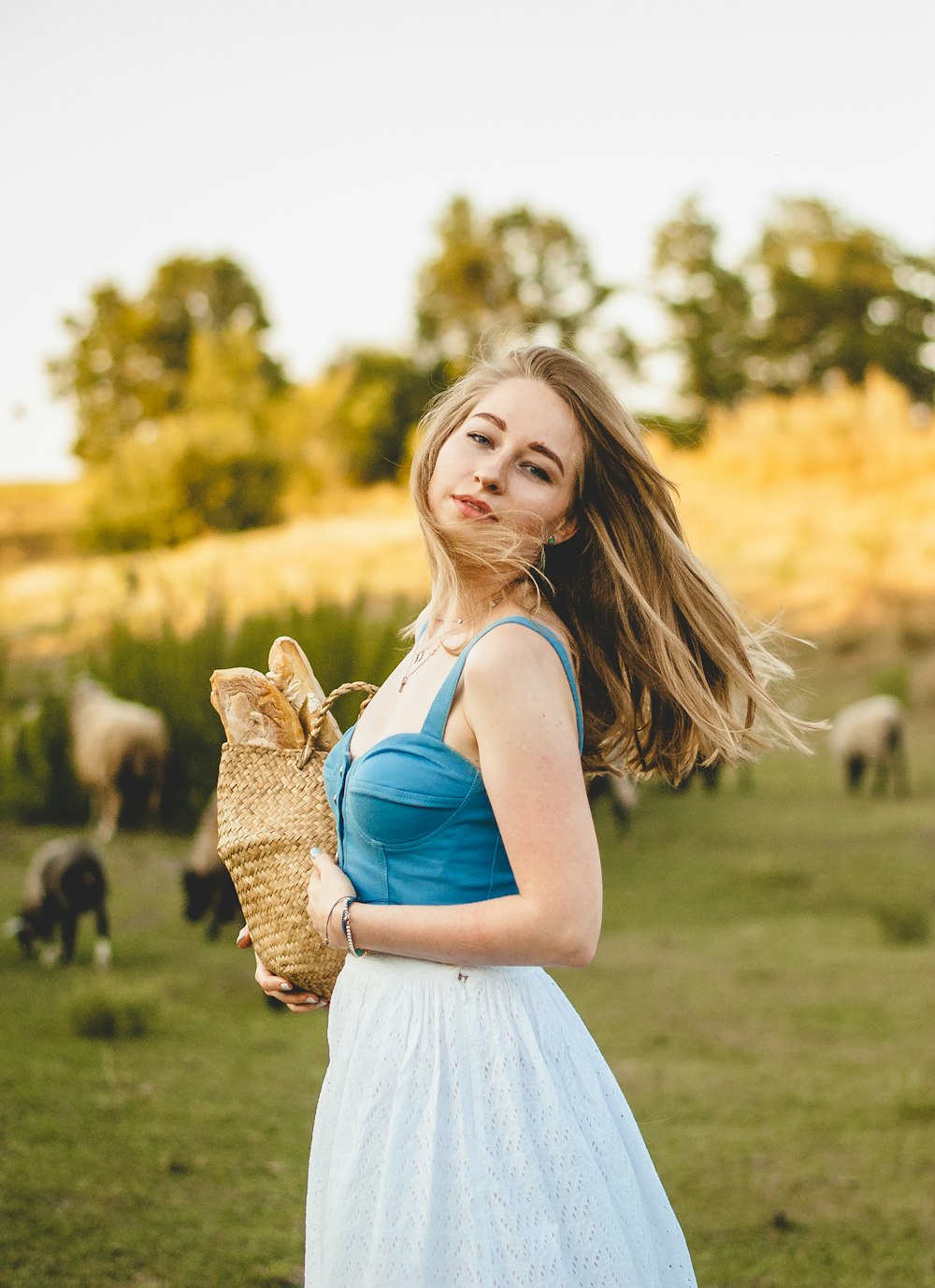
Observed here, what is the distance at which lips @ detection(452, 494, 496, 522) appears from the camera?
1.69m

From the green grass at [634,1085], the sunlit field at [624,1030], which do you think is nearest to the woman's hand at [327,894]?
the sunlit field at [624,1030]

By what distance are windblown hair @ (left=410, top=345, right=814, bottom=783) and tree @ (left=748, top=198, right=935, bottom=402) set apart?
32804 mm

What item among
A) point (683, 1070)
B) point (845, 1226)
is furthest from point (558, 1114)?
point (683, 1070)

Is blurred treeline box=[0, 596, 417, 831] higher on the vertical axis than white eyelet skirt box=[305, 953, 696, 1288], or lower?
lower

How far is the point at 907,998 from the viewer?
19.2 feet

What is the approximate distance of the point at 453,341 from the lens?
3738 cm

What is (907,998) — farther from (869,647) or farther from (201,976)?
(869,647)

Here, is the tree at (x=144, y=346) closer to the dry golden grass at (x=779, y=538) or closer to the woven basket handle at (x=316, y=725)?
the dry golden grass at (x=779, y=538)

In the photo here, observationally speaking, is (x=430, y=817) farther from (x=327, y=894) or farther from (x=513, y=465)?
(x=513, y=465)

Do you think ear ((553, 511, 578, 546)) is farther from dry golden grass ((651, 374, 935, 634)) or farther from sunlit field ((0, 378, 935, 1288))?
dry golden grass ((651, 374, 935, 634))

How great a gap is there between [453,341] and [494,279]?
81.7 inches

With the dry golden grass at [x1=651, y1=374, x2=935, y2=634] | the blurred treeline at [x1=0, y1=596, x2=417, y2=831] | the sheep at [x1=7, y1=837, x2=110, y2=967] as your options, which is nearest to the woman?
the sheep at [x1=7, y1=837, x2=110, y2=967]

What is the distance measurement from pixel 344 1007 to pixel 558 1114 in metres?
0.32

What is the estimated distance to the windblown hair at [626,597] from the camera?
1.79 meters
